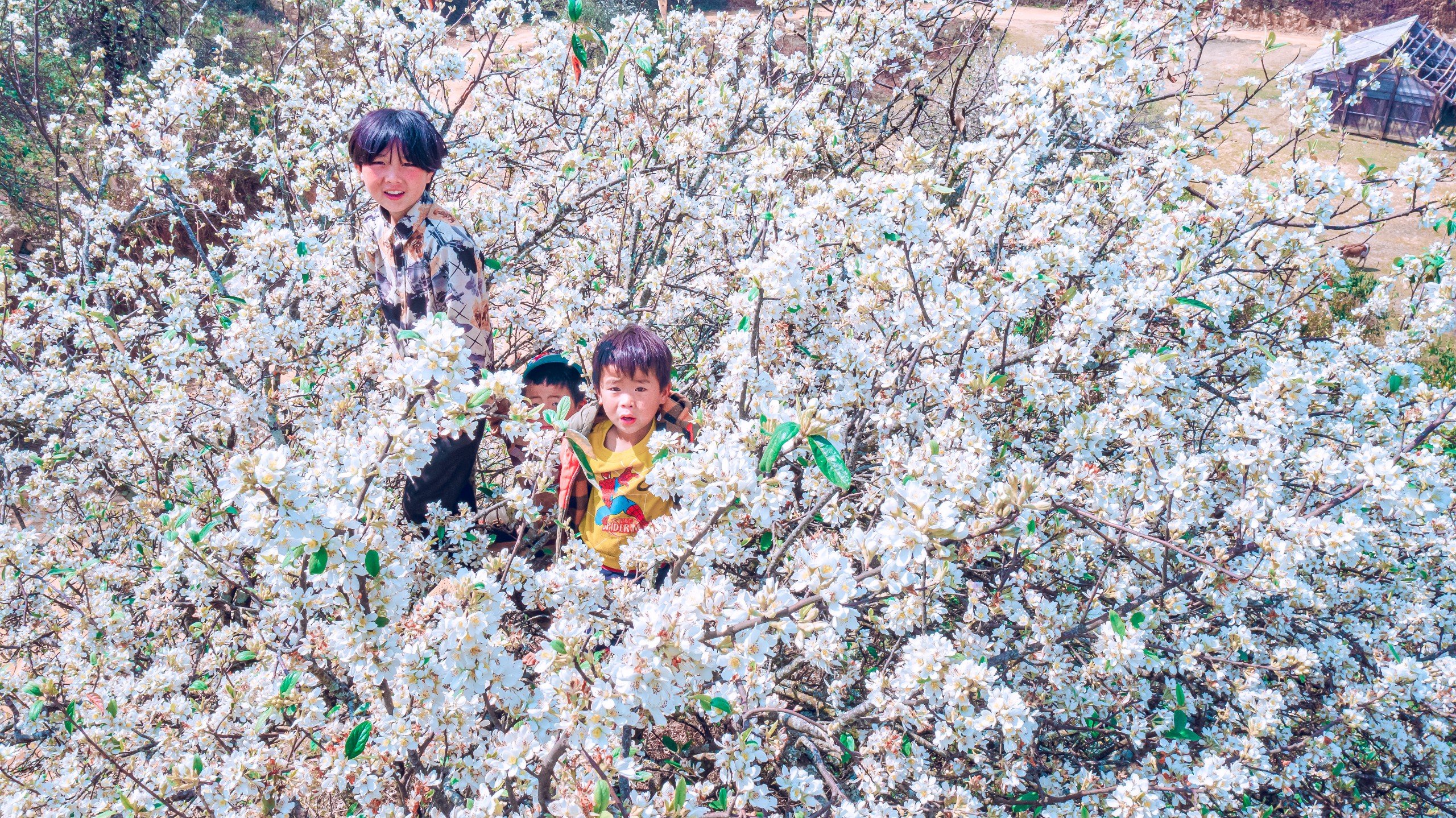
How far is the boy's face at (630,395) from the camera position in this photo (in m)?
2.49

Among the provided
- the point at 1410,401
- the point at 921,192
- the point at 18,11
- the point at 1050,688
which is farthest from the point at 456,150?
the point at 18,11

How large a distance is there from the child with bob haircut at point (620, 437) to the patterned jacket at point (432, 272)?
470mm

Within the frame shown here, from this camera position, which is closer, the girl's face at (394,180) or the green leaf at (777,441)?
the green leaf at (777,441)

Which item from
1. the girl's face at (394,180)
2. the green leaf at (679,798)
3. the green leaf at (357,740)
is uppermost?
the girl's face at (394,180)

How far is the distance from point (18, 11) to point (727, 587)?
10.2 meters

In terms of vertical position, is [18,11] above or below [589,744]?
above

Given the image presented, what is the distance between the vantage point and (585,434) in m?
2.70

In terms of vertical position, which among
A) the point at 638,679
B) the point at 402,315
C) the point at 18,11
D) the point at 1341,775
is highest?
the point at 18,11

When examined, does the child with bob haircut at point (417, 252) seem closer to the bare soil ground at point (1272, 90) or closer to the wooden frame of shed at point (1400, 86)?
the bare soil ground at point (1272, 90)

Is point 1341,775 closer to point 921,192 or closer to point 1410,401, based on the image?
point 1410,401

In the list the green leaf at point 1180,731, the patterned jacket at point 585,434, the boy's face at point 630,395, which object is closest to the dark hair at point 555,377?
the patterned jacket at point 585,434

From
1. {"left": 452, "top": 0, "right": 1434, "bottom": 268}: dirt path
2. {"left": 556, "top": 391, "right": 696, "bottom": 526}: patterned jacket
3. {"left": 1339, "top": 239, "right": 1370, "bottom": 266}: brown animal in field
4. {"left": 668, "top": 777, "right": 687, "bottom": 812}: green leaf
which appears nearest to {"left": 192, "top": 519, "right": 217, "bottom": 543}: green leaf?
{"left": 556, "top": 391, "right": 696, "bottom": 526}: patterned jacket

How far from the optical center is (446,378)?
1.57 metres

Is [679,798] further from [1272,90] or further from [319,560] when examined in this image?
[1272,90]
